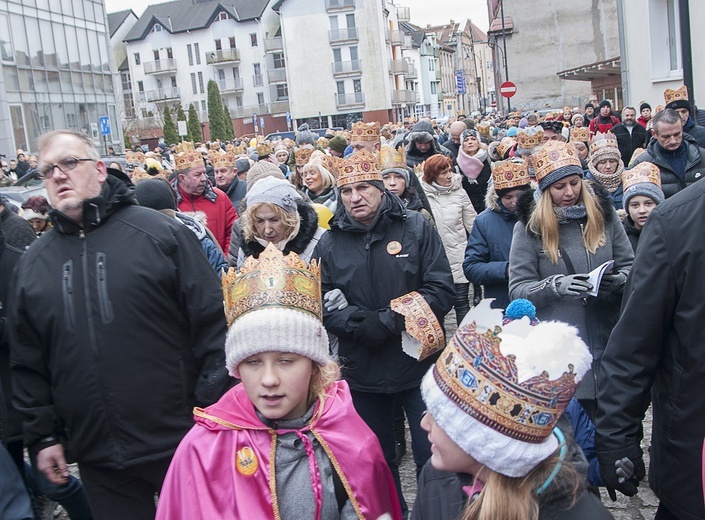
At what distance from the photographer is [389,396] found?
4.69m

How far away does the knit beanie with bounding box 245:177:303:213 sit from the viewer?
5.17 m

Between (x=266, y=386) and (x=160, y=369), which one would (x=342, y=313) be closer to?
(x=160, y=369)

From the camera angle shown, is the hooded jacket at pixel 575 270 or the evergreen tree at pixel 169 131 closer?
the hooded jacket at pixel 575 270

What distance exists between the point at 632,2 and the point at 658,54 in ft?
6.13

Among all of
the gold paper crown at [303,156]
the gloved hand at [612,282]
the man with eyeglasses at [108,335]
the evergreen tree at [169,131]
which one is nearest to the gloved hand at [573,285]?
the gloved hand at [612,282]

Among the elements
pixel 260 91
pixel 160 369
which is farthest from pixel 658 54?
pixel 260 91

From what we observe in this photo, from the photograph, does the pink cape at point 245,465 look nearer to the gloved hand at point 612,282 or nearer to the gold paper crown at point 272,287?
the gold paper crown at point 272,287

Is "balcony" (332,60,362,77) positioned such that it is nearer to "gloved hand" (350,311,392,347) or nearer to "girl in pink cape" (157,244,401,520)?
"gloved hand" (350,311,392,347)

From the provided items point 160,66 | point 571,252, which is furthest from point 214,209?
point 160,66

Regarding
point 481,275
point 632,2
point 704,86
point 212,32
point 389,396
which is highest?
point 212,32


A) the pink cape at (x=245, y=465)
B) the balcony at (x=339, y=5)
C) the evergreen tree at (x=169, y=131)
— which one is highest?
the balcony at (x=339, y=5)

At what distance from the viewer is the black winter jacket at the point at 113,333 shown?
11.5 feet

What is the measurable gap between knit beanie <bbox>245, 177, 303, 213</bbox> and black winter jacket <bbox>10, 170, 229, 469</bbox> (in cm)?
148

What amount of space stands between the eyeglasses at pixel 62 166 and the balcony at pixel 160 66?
3224 inches
